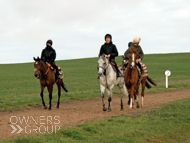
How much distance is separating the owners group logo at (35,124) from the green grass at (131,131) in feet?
2.44

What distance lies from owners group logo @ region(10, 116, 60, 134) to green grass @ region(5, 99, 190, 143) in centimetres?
74

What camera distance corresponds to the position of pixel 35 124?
12.3 metres

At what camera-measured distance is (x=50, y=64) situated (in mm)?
17438

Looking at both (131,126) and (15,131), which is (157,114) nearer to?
(131,126)

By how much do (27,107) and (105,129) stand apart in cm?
781

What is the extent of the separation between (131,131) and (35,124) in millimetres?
3419

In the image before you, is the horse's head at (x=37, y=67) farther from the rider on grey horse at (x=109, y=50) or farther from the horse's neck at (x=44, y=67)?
the rider on grey horse at (x=109, y=50)

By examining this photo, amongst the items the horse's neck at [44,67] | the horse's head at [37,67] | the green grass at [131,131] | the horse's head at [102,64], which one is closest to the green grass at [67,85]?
the horse's neck at [44,67]

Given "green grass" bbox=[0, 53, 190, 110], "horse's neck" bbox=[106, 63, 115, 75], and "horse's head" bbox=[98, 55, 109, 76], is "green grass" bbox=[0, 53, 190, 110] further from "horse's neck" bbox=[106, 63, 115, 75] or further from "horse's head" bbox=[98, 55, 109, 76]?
"horse's head" bbox=[98, 55, 109, 76]

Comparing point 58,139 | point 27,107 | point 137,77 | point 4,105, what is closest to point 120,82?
point 137,77

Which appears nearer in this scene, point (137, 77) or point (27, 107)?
point (137, 77)

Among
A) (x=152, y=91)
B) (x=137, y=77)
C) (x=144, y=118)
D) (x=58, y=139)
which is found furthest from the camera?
(x=152, y=91)

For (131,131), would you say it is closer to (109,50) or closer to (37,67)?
(109,50)

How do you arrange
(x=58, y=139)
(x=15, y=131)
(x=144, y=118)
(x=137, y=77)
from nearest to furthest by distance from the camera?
(x=58, y=139), (x=15, y=131), (x=144, y=118), (x=137, y=77)
